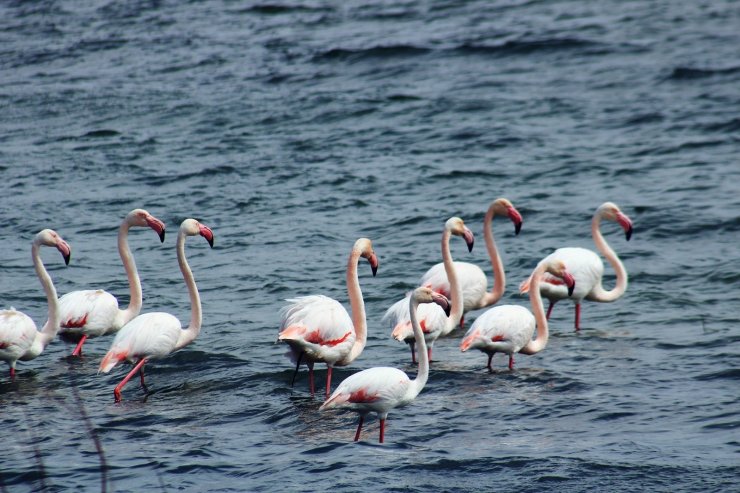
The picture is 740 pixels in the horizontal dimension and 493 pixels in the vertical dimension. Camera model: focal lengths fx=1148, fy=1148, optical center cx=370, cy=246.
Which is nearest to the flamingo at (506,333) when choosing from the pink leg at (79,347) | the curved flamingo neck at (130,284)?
the curved flamingo neck at (130,284)

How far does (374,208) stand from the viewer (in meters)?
13.9

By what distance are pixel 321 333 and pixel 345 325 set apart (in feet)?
0.71

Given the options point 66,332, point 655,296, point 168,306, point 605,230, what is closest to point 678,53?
point 605,230

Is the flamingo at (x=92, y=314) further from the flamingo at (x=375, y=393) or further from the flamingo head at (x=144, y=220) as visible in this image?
the flamingo at (x=375, y=393)

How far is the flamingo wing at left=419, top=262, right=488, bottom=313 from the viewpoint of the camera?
34.0ft

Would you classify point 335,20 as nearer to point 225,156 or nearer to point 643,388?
point 225,156

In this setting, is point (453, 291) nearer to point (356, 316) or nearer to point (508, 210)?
point (356, 316)

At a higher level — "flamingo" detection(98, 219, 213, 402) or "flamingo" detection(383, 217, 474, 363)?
"flamingo" detection(98, 219, 213, 402)

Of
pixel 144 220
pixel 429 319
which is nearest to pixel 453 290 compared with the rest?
pixel 429 319

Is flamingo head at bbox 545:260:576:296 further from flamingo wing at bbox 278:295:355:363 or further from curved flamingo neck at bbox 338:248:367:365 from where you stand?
flamingo wing at bbox 278:295:355:363

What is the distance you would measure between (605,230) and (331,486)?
24.8 feet

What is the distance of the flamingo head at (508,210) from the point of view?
10.8 metres

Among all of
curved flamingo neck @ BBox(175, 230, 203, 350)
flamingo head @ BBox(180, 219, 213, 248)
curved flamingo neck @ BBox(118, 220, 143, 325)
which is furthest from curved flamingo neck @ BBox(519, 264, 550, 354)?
curved flamingo neck @ BBox(118, 220, 143, 325)

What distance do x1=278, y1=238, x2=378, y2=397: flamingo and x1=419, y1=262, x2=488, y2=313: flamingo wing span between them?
1.67m
